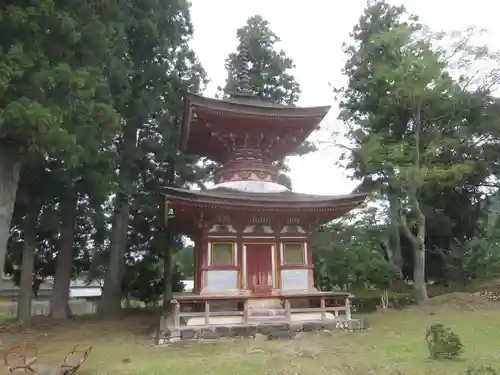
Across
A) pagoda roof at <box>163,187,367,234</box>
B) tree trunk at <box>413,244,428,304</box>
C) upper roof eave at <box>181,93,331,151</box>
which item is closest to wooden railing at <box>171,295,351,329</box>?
pagoda roof at <box>163,187,367,234</box>

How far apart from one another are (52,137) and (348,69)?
21185 mm

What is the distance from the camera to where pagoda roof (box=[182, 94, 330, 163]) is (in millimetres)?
14906

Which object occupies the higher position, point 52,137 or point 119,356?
point 52,137

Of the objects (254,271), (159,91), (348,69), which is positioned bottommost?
(254,271)

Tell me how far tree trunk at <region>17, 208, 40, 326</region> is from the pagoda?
7278 mm

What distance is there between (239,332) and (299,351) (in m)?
2.77

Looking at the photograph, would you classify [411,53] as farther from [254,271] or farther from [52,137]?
[52,137]

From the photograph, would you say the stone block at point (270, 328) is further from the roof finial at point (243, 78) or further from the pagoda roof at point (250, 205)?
the roof finial at point (243, 78)

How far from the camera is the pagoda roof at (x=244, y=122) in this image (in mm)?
14906

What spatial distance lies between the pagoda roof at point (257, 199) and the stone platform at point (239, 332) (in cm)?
354

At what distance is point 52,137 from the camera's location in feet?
38.9

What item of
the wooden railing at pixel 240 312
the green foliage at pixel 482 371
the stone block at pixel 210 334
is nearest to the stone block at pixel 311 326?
the wooden railing at pixel 240 312

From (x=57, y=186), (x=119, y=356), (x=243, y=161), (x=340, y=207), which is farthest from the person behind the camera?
(x=57, y=186)

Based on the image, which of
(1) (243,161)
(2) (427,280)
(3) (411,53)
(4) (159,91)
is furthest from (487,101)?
(4) (159,91)
